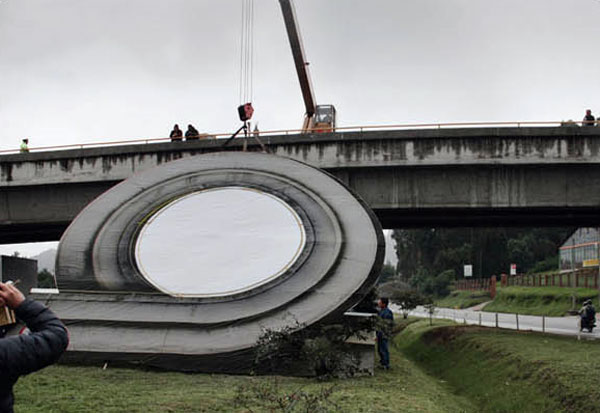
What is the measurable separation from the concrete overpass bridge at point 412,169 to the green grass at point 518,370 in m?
4.83

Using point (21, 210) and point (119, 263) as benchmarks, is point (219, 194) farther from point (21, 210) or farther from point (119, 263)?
point (21, 210)

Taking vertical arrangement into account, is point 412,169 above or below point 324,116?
below

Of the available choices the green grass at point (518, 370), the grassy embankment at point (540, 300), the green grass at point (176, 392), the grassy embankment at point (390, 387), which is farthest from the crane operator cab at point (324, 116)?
the grassy embankment at point (540, 300)

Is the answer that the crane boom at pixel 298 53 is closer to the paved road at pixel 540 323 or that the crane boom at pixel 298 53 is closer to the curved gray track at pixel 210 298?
the paved road at pixel 540 323

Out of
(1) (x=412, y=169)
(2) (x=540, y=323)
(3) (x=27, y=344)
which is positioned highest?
(1) (x=412, y=169)

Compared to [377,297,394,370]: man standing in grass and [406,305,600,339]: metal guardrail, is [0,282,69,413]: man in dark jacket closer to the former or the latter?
[377,297,394,370]: man standing in grass

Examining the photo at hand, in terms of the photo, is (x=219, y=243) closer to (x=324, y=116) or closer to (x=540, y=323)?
(x=324, y=116)

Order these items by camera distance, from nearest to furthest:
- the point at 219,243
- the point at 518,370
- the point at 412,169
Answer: the point at 518,370, the point at 219,243, the point at 412,169

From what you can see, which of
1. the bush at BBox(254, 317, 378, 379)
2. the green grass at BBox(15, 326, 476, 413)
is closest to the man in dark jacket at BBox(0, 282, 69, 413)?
the green grass at BBox(15, 326, 476, 413)

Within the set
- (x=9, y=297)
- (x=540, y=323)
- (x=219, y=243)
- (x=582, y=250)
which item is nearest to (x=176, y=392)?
(x=219, y=243)

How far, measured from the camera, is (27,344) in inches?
135

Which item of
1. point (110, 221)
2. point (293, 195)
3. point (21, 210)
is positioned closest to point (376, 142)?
point (293, 195)

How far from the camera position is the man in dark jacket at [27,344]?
3.40m

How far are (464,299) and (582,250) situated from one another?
1555 centimetres
